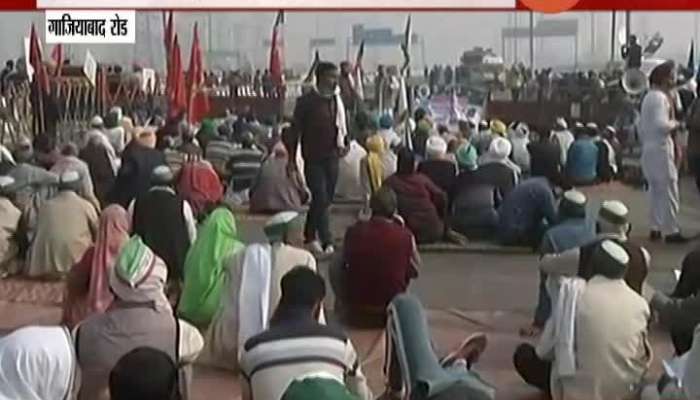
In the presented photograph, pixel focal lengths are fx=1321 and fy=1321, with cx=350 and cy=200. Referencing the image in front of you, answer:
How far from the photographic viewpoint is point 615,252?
510 cm

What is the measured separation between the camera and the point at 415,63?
9.23 meters

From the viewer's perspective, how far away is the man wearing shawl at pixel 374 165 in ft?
35.8

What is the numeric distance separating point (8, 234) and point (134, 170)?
94 cm

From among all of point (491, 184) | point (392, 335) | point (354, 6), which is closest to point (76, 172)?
point (491, 184)

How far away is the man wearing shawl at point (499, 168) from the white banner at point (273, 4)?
21.8 feet

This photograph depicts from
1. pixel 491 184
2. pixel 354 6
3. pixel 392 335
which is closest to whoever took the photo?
pixel 354 6

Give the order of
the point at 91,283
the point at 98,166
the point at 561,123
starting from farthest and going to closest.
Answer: the point at 561,123 < the point at 98,166 < the point at 91,283

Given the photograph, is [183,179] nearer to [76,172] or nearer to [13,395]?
[76,172]

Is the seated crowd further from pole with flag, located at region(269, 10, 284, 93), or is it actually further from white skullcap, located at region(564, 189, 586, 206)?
pole with flag, located at region(269, 10, 284, 93)

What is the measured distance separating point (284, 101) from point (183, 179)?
1.26 metres

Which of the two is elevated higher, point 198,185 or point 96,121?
point 96,121

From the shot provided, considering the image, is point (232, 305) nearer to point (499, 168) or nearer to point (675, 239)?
point (675, 239)

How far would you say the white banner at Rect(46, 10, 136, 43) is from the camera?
10.8 feet

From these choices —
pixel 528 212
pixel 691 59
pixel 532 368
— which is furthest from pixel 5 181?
pixel 691 59
